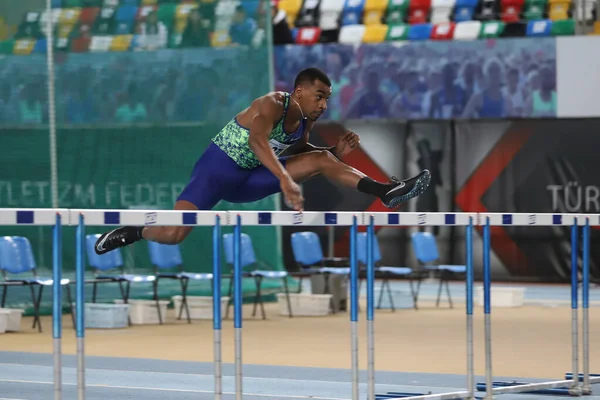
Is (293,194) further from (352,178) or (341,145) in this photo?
(341,145)

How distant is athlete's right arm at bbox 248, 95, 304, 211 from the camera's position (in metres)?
5.52

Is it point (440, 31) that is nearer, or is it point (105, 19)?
point (105, 19)

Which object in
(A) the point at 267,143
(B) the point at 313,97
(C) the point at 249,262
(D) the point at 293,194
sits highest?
(B) the point at 313,97

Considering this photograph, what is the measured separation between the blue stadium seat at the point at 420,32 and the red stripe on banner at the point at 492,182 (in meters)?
2.06

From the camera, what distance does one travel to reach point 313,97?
20.1ft

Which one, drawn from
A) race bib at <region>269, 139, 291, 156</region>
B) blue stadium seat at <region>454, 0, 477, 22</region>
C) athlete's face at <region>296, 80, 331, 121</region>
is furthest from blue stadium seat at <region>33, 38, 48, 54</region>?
blue stadium seat at <region>454, 0, 477, 22</region>

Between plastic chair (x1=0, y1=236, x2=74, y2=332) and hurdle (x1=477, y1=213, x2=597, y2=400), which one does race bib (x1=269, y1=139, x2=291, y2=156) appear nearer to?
hurdle (x1=477, y1=213, x2=597, y2=400)

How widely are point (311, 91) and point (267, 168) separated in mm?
465

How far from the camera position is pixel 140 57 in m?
13.7

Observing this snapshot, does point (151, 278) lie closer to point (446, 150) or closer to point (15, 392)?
point (15, 392)

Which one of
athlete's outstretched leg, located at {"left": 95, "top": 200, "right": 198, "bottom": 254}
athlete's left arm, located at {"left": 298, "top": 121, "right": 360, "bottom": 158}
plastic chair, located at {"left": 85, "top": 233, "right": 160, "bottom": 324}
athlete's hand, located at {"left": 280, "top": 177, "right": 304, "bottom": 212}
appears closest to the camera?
athlete's hand, located at {"left": 280, "top": 177, "right": 304, "bottom": 212}

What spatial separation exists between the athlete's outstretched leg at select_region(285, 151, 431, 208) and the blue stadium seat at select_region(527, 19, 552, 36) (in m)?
12.1

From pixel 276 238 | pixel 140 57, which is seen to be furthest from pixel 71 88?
pixel 276 238

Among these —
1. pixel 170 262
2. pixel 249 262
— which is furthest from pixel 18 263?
pixel 249 262
